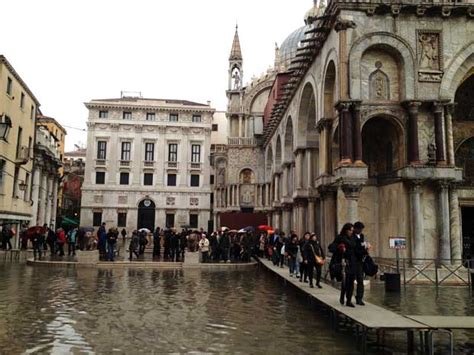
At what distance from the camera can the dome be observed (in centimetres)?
5156

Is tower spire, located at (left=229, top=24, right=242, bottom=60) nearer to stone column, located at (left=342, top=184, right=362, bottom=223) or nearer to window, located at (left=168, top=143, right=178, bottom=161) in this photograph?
window, located at (left=168, top=143, right=178, bottom=161)

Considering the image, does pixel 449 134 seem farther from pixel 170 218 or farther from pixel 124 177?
pixel 124 177

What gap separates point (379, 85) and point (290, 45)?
37020 millimetres

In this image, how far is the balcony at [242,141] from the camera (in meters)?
46.2

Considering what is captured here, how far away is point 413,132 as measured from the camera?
55.7 ft

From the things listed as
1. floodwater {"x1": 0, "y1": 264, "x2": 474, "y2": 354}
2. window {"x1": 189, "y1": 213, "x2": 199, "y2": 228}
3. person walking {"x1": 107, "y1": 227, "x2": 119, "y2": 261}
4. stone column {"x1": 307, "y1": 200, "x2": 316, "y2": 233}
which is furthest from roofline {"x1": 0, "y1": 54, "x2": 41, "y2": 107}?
window {"x1": 189, "y1": 213, "x2": 199, "y2": 228}

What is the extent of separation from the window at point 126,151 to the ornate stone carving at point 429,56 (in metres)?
43.2

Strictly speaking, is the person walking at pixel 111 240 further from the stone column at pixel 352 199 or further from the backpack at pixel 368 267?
the backpack at pixel 368 267

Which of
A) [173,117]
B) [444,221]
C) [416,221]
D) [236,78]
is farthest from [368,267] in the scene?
[173,117]

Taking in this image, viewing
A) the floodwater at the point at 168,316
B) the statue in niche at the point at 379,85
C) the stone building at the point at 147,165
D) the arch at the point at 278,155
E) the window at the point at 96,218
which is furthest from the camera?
the stone building at the point at 147,165

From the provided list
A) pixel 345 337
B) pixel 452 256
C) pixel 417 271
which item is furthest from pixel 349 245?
pixel 452 256

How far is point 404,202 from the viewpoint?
55.4 feet

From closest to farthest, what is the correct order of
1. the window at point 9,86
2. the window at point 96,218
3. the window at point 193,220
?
1. the window at point 9,86
2. the window at point 96,218
3. the window at point 193,220

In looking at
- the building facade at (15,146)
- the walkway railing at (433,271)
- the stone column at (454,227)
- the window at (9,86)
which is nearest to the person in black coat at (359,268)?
the walkway railing at (433,271)
